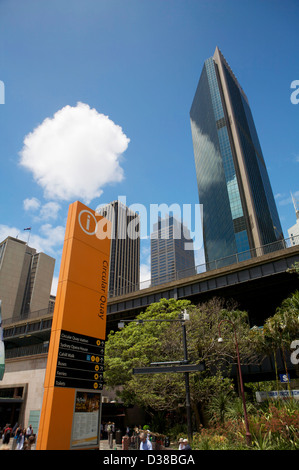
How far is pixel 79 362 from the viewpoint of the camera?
1180 cm

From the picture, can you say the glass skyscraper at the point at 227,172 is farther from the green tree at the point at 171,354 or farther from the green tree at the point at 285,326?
the green tree at the point at 285,326

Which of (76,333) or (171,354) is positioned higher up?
(171,354)

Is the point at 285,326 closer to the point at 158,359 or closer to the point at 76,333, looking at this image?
the point at 158,359

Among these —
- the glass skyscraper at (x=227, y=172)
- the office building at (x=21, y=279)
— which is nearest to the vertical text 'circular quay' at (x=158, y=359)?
the office building at (x=21, y=279)

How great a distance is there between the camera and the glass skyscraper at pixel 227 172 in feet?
374

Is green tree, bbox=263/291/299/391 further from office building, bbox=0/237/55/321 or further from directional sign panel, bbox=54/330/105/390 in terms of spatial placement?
office building, bbox=0/237/55/321

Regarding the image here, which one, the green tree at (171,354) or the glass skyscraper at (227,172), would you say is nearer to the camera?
the green tree at (171,354)

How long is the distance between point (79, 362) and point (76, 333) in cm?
107

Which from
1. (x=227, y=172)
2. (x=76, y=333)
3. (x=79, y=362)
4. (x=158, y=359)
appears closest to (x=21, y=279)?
(x=227, y=172)

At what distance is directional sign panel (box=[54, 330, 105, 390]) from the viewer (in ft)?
36.4

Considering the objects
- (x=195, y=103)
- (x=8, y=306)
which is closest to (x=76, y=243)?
(x=8, y=306)

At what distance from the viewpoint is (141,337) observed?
29.8 m

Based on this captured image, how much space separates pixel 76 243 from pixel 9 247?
113 meters
